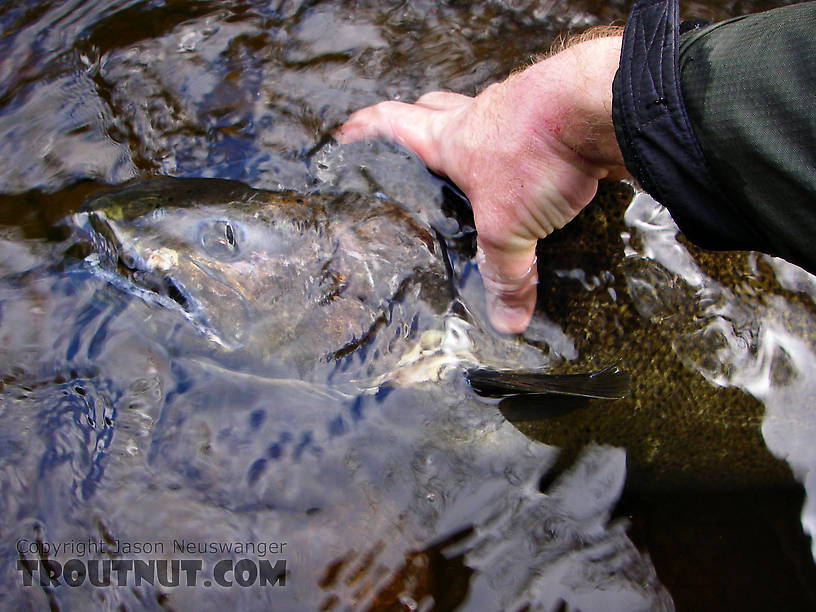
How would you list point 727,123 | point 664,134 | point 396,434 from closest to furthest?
point 727,123 → point 664,134 → point 396,434

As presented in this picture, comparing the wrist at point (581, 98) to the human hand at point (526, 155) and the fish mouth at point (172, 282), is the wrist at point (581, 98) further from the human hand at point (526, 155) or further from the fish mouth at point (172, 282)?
the fish mouth at point (172, 282)

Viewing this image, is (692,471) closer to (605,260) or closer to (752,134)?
(605,260)

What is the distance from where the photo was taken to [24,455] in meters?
2.14

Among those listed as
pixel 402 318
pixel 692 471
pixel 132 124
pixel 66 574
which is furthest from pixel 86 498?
pixel 692 471

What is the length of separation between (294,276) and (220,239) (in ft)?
0.95

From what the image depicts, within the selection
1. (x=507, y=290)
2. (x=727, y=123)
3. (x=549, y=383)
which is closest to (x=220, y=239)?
(x=507, y=290)

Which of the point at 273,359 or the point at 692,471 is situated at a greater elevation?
the point at 273,359

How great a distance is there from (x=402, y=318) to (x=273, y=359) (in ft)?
1.67

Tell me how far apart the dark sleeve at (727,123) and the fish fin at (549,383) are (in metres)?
0.54

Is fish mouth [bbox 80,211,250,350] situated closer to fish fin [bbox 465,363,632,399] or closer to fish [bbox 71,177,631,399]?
fish [bbox 71,177,631,399]

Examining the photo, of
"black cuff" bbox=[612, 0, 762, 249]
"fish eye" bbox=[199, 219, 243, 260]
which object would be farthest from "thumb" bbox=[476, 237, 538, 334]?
"fish eye" bbox=[199, 219, 243, 260]

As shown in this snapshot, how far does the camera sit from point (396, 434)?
91.7 inches

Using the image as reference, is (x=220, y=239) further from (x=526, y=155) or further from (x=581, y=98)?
(x=581, y=98)

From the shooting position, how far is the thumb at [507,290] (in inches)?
92.0
